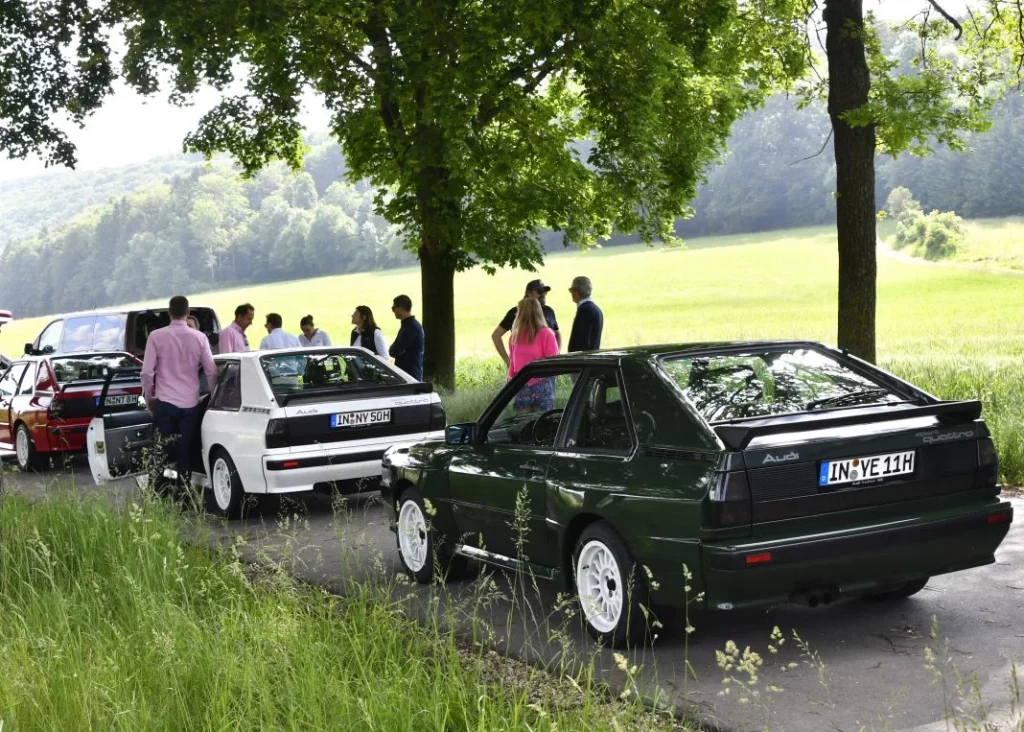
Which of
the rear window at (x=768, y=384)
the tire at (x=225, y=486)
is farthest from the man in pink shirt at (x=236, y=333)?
the rear window at (x=768, y=384)

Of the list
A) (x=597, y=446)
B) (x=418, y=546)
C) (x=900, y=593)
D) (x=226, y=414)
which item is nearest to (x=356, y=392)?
(x=226, y=414)

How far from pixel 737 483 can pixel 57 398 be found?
43.4ft

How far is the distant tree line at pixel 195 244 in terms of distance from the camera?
111625mm

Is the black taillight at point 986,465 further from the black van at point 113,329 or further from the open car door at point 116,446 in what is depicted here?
the black van at point 113,329

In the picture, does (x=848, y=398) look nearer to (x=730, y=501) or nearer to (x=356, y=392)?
(x=730, y=501)

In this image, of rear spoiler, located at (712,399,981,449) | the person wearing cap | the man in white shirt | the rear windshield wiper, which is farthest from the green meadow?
rear spoiler, located at (712,399,981,449)

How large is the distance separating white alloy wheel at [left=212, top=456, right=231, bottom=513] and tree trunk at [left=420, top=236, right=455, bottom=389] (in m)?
10.8

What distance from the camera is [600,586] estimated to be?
6.48m

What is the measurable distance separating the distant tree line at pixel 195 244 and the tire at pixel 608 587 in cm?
A: 10128

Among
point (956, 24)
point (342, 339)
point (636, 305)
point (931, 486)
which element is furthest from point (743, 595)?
point (636, 305)

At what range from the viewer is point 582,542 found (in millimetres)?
6562

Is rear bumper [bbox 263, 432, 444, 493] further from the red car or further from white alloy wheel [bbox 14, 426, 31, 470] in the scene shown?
white alloy wheel [bbox 14, 426, 31, 470]

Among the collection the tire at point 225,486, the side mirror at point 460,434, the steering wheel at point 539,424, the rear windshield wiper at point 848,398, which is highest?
the rear windshield wiper at point 848,398

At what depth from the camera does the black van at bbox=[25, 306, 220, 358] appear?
854 inches
